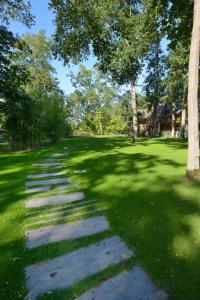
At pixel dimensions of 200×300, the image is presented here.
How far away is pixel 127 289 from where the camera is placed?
3.16 metres

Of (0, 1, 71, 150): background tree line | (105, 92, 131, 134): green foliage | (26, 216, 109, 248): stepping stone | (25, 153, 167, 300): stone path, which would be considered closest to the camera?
(25, 153, 167, 300): stone path

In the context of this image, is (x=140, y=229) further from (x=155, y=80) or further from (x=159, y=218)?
(x=155, y=80)

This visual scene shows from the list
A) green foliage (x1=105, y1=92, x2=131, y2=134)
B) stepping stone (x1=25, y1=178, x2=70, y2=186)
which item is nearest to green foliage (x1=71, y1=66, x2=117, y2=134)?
green foliage (x1=105, y1=92, x2=131, y2=134)

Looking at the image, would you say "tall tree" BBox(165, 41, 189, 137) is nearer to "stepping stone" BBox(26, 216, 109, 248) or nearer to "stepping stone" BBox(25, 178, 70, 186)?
"stepping stone" BBox(25, 178, 70, 186)

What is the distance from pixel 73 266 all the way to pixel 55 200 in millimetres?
3070

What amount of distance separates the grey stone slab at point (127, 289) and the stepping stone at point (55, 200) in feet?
11.0

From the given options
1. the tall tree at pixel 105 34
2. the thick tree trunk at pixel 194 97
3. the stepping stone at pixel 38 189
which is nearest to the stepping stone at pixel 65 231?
the stepping stone at pixel 38 189

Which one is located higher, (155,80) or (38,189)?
(155,80)

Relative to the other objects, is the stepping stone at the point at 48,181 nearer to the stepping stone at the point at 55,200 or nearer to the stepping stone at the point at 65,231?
the stepping stone at the point at 55,200

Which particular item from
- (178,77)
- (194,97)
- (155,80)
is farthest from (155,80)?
(194,97)

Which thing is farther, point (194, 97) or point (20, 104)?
point (20, 104)

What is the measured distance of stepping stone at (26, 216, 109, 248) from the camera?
179 inches

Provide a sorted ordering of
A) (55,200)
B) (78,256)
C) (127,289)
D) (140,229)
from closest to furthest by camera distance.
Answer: (127,289) < (78,256) < (140,229) < (55,200)

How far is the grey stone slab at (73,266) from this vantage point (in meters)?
3.34
